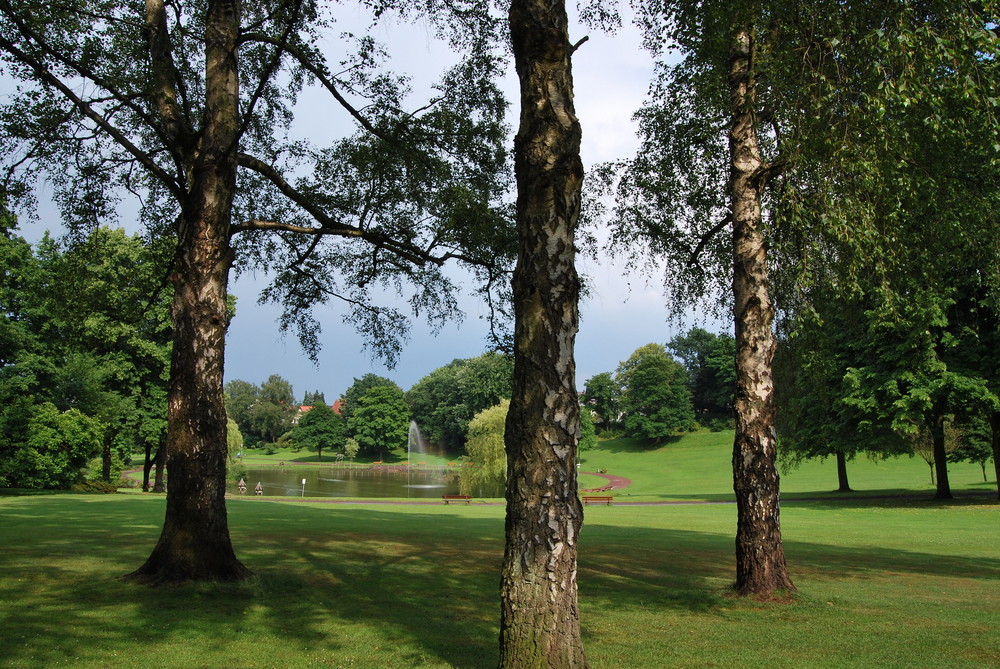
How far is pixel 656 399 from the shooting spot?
96.4 m

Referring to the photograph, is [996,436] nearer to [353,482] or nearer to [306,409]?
[353,482]

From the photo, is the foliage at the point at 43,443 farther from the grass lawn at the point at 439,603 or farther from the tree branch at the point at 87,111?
the tree branch at the point at 87,111

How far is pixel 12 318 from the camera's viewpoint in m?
33.3

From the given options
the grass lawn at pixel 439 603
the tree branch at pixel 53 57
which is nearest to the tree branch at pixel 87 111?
the tree branch at pixel 53 57

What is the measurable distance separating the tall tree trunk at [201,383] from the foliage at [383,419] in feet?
348

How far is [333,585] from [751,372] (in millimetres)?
6505

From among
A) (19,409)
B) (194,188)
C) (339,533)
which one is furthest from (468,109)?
(19,409)

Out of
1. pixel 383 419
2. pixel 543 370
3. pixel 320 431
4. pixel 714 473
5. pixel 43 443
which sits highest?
pixel 383 419

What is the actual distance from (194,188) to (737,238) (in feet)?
25.7

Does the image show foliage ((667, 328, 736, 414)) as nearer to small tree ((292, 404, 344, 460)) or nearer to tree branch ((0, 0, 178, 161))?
small tree ((292, 404, 344, 460))

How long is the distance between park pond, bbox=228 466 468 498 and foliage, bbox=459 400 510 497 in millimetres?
3447

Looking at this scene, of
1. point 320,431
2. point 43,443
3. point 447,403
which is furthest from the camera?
point 320,431

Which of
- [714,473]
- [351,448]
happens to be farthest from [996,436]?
[351,448]

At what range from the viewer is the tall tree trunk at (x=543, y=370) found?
516 cm
